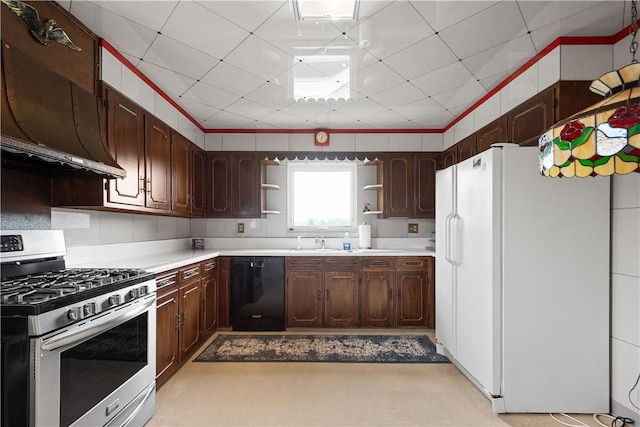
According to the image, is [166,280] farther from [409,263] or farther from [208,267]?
[409,263]

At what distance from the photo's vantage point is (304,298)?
12.4ft

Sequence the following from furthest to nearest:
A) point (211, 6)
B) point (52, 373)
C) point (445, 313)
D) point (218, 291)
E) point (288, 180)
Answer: point (288, 180)
point (218, 291)
point (445, 313)
point (211, 6)
point (52, 373)

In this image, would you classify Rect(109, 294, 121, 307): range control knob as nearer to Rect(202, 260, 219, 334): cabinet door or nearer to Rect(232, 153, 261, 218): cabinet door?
Rect(202, 260, 219, 334): cabinet door

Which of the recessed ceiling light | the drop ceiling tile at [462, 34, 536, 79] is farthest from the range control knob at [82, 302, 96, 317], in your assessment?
the drop ceiling tile at [462, 34, 536, 79]

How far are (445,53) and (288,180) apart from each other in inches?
101

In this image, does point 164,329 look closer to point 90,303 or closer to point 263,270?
point 90,303

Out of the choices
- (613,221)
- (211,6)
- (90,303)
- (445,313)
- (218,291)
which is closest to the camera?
(90,303)

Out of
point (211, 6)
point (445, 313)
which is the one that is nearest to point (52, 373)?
point (211, 6)

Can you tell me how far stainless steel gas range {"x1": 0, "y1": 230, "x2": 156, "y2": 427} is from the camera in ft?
4.23

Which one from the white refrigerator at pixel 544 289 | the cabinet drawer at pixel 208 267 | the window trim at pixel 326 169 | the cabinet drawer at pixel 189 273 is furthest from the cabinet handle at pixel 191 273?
the white refrigerator at pixel 544 289

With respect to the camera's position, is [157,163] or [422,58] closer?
[422,58]

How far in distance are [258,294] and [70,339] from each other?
7.88 ft

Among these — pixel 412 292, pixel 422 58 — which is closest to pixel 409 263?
pixel 412 292

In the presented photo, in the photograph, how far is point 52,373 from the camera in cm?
137
